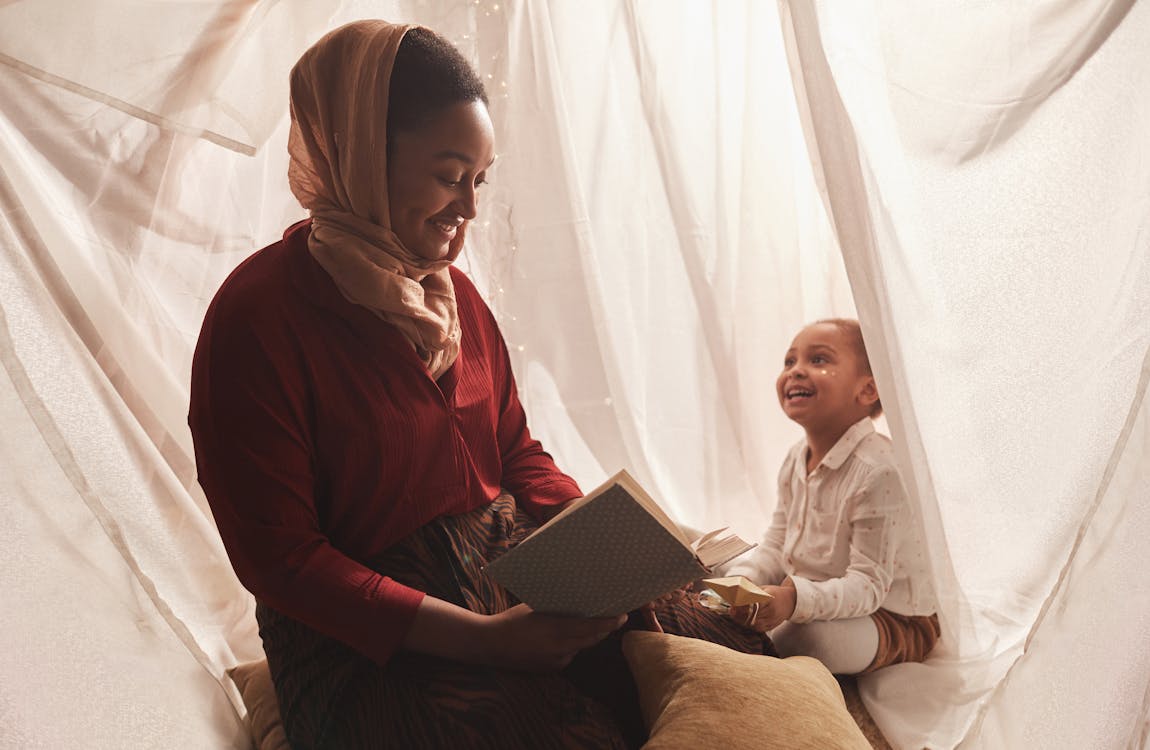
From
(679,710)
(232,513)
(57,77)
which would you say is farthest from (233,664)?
(57,77)

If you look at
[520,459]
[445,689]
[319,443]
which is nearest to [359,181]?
[319,443]

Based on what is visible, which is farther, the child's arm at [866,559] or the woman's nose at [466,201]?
the child's arm at [866,559]

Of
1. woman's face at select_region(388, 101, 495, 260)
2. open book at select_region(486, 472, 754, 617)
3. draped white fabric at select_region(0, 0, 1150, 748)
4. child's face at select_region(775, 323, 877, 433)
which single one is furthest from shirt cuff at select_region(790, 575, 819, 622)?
woman's face at select_region(388, 101, 495, 260)

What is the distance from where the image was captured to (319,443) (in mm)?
1157

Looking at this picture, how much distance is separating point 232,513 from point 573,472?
1.01 m

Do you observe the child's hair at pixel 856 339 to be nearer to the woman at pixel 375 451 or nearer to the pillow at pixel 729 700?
the pillow at pixel 729 700

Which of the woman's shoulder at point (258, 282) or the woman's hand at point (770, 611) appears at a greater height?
the woman's shoulder at point (258, 282)

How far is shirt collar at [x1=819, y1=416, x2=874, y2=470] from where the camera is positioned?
1729 mm

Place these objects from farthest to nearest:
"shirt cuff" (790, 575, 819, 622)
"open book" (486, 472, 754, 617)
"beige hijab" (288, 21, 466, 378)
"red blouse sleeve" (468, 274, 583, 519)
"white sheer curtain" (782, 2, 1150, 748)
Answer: "shirt cuff" (790, 575, 819, 622)
"red blouse sleeve" (468, 274, 583, 519)
"white sheer curtain" (782, 2, 1150, 748)
"beige hijab" (288, 21, 466, 378)
"open book" (486, 472, 754, 617)

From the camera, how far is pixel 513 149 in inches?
78.5

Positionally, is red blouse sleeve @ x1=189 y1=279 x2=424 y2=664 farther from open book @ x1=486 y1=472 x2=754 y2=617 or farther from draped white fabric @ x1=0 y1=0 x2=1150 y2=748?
draped white fabric @ x1=0 y1=0 x2=1150 y2=748

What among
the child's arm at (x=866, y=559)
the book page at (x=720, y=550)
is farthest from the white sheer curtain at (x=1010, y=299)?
the book page at (x=720, y=550)

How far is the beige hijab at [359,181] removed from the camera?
116cm

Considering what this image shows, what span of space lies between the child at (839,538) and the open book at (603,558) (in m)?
0.37
